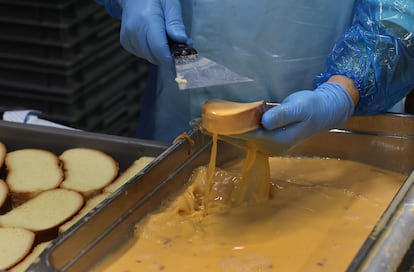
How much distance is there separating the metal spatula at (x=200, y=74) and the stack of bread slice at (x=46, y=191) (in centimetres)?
35

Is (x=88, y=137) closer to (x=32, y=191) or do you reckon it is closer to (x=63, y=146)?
(x=63, y=146)

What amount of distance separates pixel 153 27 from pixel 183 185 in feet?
1.16

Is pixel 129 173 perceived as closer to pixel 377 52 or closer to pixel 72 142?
pixel 72 142

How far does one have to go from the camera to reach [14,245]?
1451 millimetres

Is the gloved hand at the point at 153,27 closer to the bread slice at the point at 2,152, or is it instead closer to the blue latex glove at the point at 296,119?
the blue latex glove at the point at 296,119

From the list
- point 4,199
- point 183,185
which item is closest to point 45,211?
point 4,199

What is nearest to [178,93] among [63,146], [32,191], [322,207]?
[63,146]

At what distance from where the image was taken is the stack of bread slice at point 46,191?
1.48m

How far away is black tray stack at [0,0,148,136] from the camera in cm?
273

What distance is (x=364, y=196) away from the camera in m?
1.45

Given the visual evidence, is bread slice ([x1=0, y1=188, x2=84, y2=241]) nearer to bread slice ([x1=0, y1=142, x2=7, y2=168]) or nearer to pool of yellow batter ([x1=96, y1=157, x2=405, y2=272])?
bread slice ([x1=0, y1=142, x2=7, y2=168])

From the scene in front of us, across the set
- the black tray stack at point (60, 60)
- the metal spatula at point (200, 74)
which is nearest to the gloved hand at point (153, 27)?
the metal spatula at point (200, 74)

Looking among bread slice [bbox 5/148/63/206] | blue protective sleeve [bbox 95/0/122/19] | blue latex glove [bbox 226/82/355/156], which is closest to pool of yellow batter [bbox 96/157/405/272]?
blue latex glove [bbox 226/82/355/156]

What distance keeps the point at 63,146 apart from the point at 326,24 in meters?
0.73
